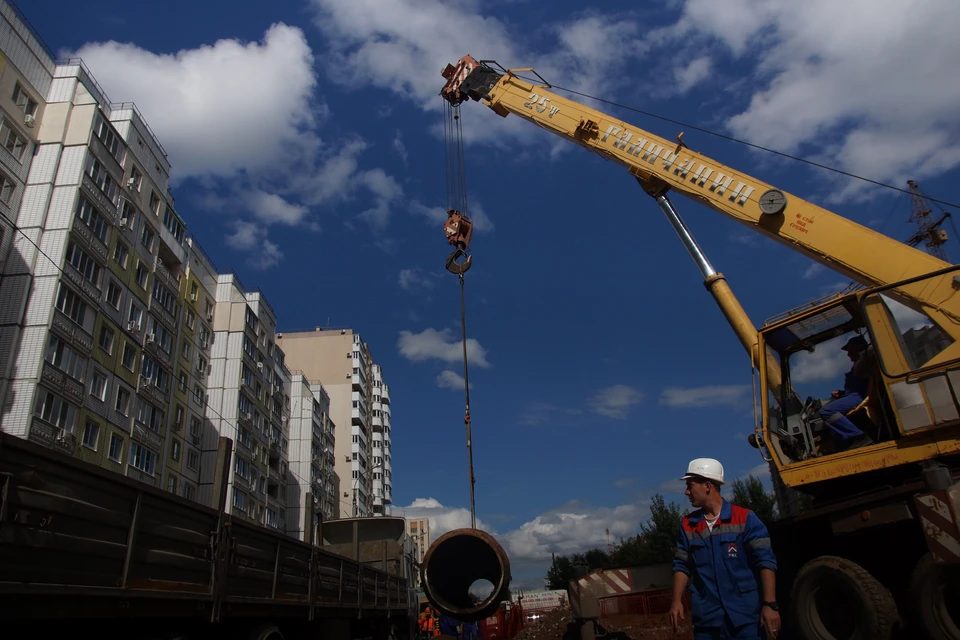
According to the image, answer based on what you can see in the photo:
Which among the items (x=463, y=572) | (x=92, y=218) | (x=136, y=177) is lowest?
(x=463, y=572)

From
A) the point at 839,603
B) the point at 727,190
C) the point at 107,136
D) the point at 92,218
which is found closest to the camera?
the point at 839,603

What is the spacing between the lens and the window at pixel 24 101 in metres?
25.7

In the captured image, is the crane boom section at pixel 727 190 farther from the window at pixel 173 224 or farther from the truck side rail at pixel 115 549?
the window at pixel 173 224

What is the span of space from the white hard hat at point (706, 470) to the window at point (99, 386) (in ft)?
90.1

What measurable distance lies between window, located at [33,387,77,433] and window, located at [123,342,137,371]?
473cm

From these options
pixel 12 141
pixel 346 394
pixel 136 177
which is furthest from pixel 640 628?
pixel 346 394

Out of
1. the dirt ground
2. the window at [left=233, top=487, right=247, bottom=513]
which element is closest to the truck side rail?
the dirt ground

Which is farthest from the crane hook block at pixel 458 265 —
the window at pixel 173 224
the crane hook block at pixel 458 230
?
the window at pixel 173 224

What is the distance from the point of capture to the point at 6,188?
80.7ft

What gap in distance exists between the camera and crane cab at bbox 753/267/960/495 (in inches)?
260

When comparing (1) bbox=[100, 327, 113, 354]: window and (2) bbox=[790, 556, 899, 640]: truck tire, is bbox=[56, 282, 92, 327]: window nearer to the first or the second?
(1) bbox=[100, 327, 113, 354]: window

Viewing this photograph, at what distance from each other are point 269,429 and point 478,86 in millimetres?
39930

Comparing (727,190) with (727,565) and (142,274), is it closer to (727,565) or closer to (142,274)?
(727,565)

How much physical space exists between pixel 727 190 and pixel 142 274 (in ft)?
96.2
